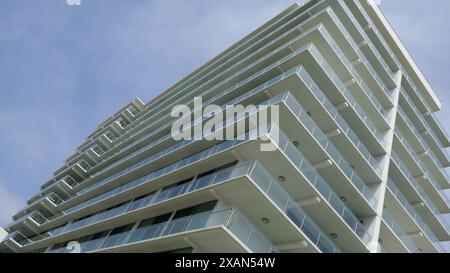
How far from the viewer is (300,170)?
62.3 feet

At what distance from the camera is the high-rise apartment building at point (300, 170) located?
57.4 feet

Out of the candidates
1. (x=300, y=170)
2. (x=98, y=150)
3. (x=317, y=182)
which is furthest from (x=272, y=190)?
(x=98, y=150)

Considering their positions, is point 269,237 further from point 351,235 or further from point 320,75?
point 320,75

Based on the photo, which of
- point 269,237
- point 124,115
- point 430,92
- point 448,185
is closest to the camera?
point 269,237

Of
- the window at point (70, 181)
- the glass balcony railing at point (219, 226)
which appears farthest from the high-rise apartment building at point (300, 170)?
the window at point (70, 181)

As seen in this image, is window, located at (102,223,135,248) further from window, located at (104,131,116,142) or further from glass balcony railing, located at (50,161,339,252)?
window, located at (104,131,116,142)

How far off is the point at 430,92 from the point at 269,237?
100 ft

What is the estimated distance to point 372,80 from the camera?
95.9 feet

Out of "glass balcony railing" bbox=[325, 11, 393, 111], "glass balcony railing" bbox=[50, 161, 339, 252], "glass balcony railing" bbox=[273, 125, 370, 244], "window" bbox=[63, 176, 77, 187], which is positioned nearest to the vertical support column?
"glass balcony railing" bbox=[273, 125, 370, 244]

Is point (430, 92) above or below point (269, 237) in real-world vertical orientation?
above

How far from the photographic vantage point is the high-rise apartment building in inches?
689

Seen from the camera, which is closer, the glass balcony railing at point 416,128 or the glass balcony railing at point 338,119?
the glass balcony railing at point 338,119

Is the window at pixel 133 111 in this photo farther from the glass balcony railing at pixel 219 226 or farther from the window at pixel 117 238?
the glass balcony railing at pixel 219 226
